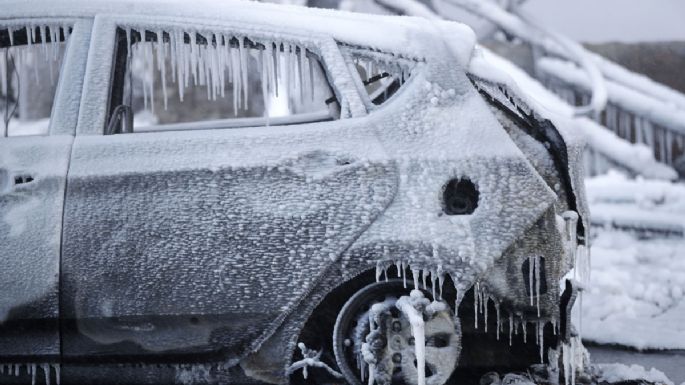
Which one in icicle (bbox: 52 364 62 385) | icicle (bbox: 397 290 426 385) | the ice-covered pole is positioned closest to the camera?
icicle (bbox: 397 290 426 385)

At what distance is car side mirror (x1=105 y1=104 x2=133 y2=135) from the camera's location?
2842 millimetres

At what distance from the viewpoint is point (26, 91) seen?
12.9 m

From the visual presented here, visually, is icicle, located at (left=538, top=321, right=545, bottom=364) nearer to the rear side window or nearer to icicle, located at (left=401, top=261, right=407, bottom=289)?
icicle, located at (left=401, top=261, right=407, bottom=289)

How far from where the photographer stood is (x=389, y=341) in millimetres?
2580

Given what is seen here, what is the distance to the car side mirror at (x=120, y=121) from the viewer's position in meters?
2.84

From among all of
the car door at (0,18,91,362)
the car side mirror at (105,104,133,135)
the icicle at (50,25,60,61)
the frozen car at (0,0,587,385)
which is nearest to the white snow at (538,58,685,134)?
the frozen car at (0,0,587,385)

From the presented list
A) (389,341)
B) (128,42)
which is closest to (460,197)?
(389,341)

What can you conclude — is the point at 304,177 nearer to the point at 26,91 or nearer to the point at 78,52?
the point at 78,52

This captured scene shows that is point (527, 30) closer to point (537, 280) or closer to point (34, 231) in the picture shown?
point (537, 280)

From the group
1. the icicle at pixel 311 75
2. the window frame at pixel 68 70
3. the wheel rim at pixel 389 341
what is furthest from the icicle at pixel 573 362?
the window frame at pixel 68 70

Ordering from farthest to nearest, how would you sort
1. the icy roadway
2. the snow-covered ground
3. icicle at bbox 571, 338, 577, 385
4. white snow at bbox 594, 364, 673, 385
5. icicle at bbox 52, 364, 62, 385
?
the snow-covered ground → the icy roadway → white snow at bbox 594, 364, 673, 385 → icicle at bbox 571, 338, 577, 385 → icicle at bbox 52, 364, 62, 385

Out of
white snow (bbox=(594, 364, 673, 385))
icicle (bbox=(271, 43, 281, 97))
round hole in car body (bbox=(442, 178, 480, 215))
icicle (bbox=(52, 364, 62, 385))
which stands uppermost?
icicle (bbox=(271, 43, 281, 97))

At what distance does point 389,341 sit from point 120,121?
153cm

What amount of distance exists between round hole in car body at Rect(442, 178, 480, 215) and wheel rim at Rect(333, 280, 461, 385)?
1.07 ft
